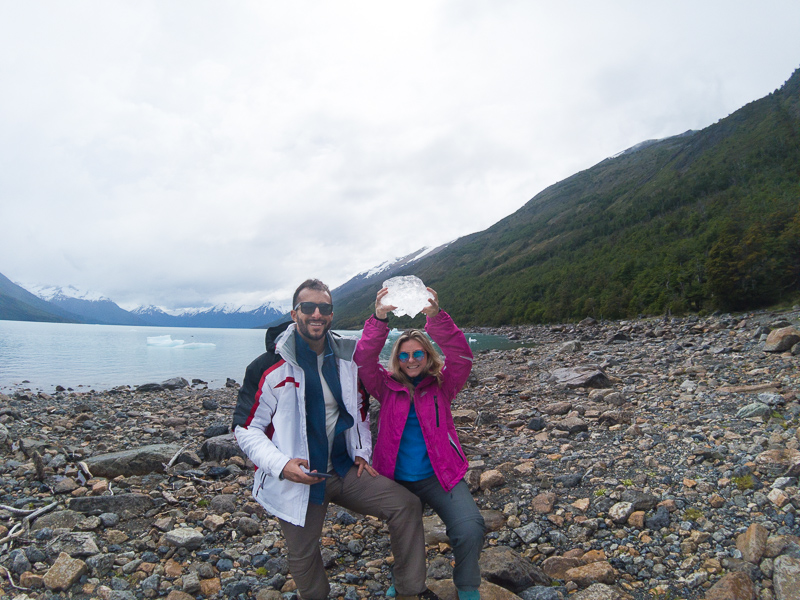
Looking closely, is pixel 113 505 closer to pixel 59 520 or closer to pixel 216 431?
pixel 59 520

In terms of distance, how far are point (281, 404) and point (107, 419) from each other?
12410mm

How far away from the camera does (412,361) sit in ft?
12.5

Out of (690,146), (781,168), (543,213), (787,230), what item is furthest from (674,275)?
(543,213)

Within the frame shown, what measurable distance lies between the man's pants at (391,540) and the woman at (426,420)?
232 millimetres

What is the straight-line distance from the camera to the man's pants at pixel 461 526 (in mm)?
3131

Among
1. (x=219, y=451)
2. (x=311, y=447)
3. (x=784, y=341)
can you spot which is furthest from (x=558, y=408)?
(x=311, y=447)

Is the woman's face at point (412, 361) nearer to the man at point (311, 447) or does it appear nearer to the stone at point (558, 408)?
the man at point (311, 447)

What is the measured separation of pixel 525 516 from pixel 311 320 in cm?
348

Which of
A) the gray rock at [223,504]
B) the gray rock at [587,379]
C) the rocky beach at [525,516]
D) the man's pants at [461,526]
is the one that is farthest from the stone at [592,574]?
the gray rock at [587,379]

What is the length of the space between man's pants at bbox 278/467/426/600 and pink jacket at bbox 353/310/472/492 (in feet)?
0.88

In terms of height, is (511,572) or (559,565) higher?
(511,572)

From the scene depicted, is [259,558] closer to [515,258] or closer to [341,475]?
[341,475]

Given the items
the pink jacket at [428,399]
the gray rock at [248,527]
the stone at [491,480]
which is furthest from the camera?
the stone at [491,480]

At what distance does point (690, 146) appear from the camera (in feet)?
439
